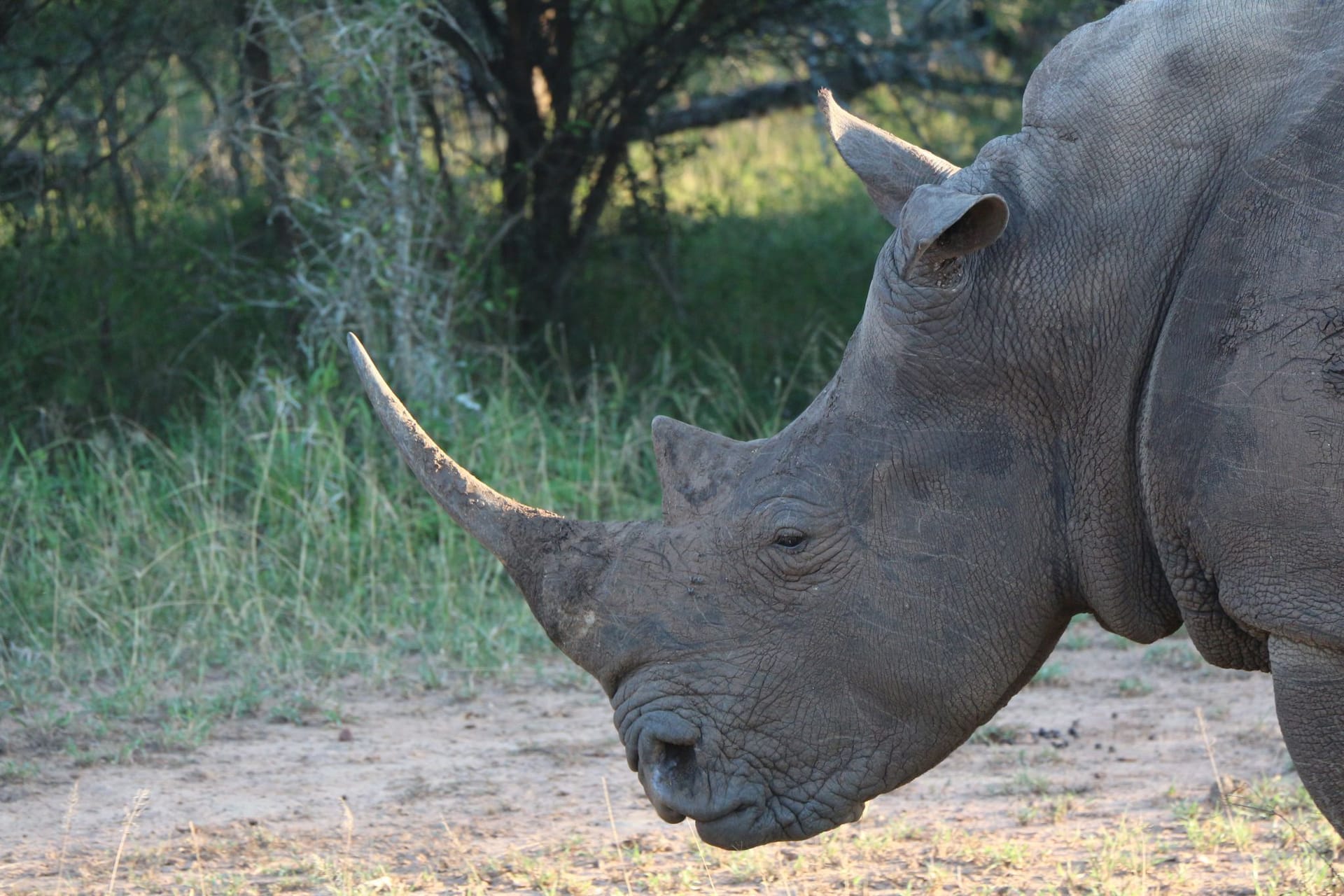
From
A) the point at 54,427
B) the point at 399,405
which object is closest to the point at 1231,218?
the point at 399,405

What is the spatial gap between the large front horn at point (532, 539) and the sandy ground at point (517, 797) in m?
1.05

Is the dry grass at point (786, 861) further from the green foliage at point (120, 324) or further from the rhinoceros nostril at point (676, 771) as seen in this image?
the green foliage at point (120, 324)

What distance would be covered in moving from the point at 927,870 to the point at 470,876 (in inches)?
41.9

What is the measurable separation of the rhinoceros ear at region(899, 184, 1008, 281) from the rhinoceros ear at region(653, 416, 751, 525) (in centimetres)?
49

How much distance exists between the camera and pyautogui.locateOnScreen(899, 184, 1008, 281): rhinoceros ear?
260 cm

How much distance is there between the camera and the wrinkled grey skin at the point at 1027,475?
2.49 meters

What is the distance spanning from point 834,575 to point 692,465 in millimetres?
353

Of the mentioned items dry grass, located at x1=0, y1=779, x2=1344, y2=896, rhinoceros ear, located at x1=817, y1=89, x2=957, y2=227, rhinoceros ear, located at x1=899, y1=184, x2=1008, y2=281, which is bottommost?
dry grass, located at x1=0, y1=779, x2=1344, y2=896

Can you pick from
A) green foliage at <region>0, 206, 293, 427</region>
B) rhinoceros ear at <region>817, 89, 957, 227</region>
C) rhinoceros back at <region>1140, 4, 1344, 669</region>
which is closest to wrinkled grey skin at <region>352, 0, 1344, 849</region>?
rhinoceros back at <region>1140, 4, 1344, 669</region>

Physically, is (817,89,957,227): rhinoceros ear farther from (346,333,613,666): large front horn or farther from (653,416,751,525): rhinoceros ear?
(346,333,613,666): large front horn

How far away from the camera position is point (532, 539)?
3078 mm

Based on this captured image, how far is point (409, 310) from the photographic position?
7.13 meters

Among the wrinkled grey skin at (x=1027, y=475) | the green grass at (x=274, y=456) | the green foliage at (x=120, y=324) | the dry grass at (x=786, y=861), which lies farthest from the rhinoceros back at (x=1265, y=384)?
the green foliage at (x=120, y=324)

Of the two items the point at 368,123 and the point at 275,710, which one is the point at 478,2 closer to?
the point at 368,123
